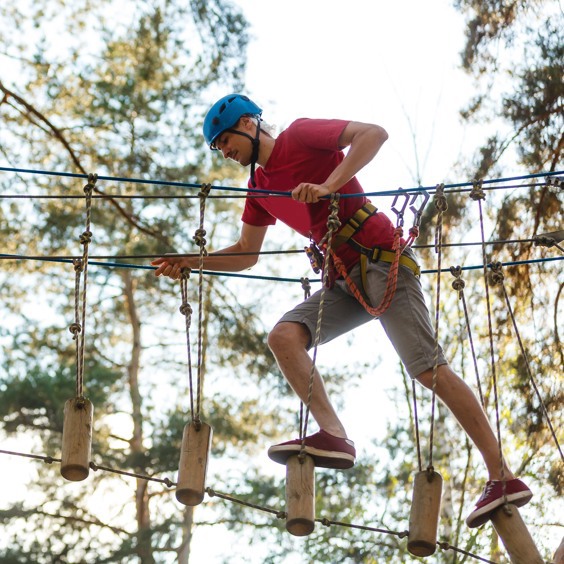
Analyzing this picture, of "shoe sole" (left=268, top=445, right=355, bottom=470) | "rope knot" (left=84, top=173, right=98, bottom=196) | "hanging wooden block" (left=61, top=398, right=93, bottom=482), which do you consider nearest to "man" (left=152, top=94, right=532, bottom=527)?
"shoe sole" (left=268, top=445, right=355, bottom=470)

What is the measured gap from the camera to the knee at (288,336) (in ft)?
11.0

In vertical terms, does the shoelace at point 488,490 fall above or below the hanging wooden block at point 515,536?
above

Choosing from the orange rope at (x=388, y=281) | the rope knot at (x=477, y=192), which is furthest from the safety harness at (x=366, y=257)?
the rope knot at (x=477, y=192)

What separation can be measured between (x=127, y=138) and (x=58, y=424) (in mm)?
2842

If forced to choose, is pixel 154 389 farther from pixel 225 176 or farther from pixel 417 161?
pixel 417 161

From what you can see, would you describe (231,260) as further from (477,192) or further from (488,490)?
(488,490)

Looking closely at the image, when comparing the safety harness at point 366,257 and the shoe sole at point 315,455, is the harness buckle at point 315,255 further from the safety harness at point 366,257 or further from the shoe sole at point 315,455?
the shoe sole at point 315,455

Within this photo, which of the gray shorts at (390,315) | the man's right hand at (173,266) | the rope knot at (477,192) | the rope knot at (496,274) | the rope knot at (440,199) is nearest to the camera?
the gray shorts at (390,315)

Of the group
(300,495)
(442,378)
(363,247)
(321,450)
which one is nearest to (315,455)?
(321,450)

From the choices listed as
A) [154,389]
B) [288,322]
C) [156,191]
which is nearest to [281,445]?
[288,322]

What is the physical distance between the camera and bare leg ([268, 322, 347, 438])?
10.8ft

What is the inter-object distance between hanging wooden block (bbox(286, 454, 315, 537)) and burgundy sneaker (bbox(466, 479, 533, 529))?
489mm

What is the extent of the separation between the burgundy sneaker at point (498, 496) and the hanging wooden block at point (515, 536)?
0.09 feet

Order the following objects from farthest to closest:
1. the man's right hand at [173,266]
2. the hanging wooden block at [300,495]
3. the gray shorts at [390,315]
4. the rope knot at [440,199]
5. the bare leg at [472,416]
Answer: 1. the man's right hand at [173,266]
2. the rope knot at [440,199]
3. the gray shorts at [390,315]
4. the bare leg at [472,416]
5. the hanging wooden block at [300,495]
